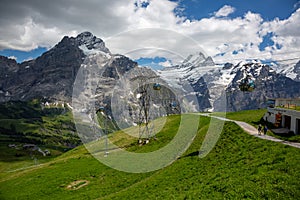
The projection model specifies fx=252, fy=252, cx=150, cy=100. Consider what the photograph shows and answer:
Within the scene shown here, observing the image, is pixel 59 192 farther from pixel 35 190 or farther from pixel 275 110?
pixel 275 110

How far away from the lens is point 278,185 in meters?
18.4

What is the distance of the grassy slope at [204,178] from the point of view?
19.5 meters

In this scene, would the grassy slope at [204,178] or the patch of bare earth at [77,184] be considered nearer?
the grassy slope at [204,178]

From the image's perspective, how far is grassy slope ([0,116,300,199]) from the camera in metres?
19.5

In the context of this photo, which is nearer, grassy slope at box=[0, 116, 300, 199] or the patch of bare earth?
grassy slope at box=[0, 116, 300, 199]

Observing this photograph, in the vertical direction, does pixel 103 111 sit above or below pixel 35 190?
above

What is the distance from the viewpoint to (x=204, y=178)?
25.2 m

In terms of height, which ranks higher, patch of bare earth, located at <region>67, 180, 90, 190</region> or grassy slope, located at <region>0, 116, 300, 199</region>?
grassy slope, located at <region>0, 116, 300, 199</region>

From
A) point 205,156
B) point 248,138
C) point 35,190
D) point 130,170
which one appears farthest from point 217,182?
point 35,190

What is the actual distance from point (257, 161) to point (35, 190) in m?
33.0

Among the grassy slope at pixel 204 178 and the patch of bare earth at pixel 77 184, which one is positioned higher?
the grassy slope at pixel 204 178

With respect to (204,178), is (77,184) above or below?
below

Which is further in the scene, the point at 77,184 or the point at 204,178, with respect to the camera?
the point at 77,184

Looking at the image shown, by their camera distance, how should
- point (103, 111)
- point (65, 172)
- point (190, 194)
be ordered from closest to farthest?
point (190, 194)
point (65, 172)
point (103, 111)
